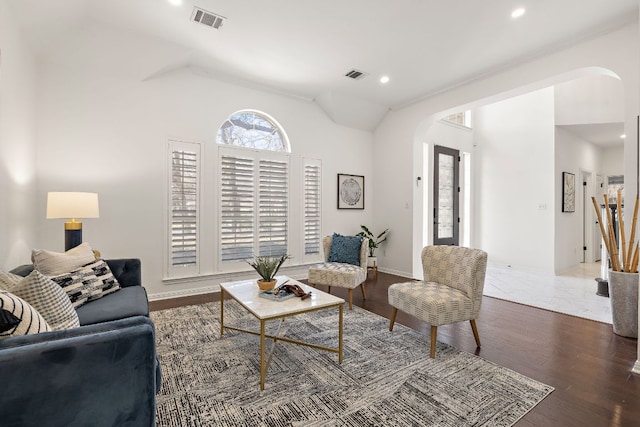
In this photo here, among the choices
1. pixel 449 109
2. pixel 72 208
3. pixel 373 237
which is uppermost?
pixel 449 109

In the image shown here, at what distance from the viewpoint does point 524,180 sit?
5.93 metres

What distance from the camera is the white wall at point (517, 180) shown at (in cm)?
559

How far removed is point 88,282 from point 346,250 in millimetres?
2693

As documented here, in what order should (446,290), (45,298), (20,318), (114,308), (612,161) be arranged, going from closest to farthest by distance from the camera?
(20,318), (45,298), (114,308), (446,290), (612,161)

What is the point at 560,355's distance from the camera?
239 centimetres

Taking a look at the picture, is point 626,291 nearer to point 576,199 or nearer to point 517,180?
point 517,180

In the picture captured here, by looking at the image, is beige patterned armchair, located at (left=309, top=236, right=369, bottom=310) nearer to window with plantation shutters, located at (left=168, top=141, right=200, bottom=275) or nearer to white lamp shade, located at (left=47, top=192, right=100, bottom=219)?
window with plantation shutters, located at (left=168, top=141, right=200, bottom=275)

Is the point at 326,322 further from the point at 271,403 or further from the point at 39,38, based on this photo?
the point at 39,38

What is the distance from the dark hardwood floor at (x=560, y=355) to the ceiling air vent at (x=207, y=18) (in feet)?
10.2

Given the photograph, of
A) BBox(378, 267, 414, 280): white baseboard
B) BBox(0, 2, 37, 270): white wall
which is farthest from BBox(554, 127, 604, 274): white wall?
BBox(0, 2, 37, 270): white wall

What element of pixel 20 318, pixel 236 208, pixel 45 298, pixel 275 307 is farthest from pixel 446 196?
pixel 20 318

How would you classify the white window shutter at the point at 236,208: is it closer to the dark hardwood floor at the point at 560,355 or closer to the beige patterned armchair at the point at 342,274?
the dark hardwood floor at the point at 560,355

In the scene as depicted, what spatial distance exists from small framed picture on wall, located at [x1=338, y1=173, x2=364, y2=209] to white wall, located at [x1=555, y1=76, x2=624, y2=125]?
3.72 meters

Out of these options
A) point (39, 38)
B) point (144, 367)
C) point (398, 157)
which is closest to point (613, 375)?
point (144, 367)
